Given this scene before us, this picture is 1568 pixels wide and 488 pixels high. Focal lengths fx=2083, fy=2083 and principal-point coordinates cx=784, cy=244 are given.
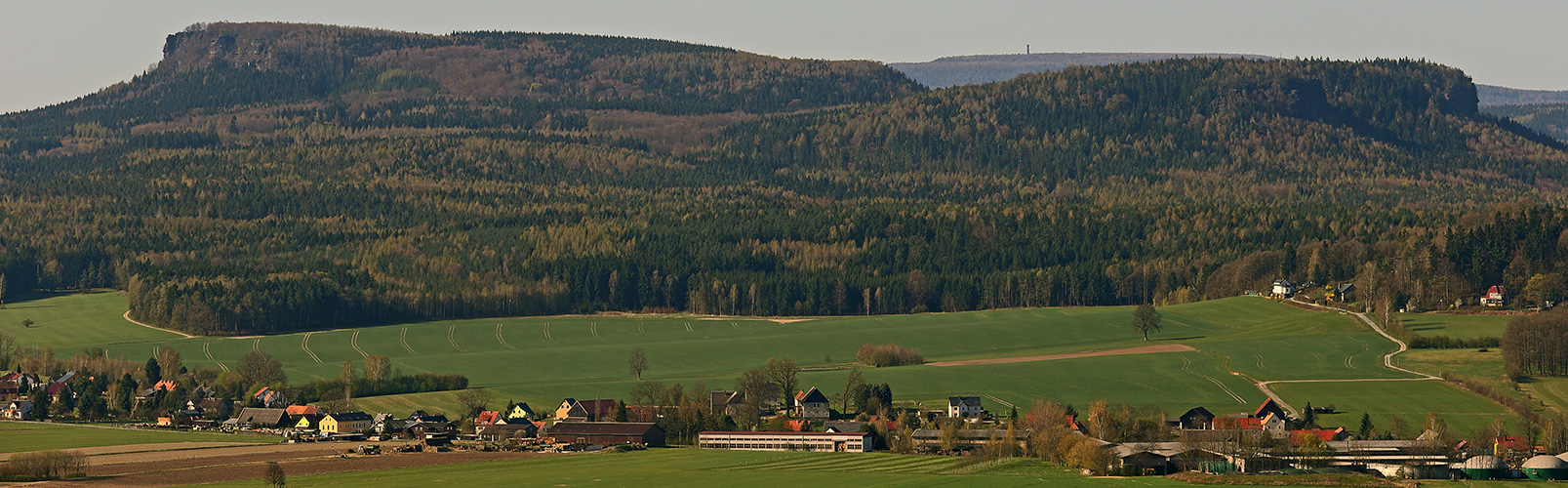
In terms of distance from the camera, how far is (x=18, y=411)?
517 ft

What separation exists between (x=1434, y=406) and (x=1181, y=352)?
34.7 meters

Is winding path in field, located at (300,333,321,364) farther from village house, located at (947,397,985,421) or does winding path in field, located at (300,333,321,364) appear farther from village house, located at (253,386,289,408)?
village house, located at (947,397,985,421)

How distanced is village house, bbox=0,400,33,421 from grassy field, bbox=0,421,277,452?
567 centimetres

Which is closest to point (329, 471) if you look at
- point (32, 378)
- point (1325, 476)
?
point (1325, 476)

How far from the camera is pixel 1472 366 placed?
498ft

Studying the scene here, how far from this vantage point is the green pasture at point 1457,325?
166625mm

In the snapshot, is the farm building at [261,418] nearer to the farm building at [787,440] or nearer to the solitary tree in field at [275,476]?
the farm building at [787,440]

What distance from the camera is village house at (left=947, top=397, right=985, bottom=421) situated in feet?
454

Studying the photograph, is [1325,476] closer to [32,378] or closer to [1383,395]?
[1383,395]

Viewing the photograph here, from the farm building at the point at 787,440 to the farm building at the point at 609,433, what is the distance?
3064 mm

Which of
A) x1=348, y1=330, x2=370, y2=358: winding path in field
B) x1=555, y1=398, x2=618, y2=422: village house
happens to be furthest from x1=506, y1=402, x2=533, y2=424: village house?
x1=348, y1=330, x2=370, y2=358: winding path in field

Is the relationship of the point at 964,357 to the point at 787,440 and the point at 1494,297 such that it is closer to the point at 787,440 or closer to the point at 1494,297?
the point at 1494,297

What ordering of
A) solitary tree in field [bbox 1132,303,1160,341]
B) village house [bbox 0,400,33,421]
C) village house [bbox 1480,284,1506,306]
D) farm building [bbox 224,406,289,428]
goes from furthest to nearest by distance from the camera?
solitary tree in field [bbox 1132,303,1160,341]
village house [bbox 1480,284,1506,306]
village house [bbox 0,400,33,421]
farm building [bbox 224,406,289,428]

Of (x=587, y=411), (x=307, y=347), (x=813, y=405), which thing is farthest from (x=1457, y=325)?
(x=307, y=347)
